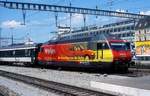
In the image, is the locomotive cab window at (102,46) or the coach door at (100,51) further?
the coach door at (100,51)

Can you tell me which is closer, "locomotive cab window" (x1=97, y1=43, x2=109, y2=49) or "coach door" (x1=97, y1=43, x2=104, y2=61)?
"locomotive cab window" (x1=97, y1=43, x2=109, y2=49)

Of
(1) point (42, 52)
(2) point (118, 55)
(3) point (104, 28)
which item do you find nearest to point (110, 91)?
(2) point (118, 55)

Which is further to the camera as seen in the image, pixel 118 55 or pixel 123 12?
pixel 123 12

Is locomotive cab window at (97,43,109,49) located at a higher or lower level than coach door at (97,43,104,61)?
higher

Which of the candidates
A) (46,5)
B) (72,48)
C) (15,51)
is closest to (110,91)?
(72,48)

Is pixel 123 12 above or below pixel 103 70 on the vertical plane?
above

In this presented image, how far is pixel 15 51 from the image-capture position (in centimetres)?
5550

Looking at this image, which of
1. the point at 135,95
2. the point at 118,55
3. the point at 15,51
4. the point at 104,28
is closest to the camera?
the point at 135,95

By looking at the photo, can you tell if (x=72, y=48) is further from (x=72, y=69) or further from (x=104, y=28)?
(x=104, y=28)

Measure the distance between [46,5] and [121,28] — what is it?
46454 mm

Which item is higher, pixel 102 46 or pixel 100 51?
pixel 102 46

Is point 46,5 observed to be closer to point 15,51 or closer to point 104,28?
point 15,51

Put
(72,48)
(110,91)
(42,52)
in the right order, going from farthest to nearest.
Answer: (42,52), (72,48), (110,91)

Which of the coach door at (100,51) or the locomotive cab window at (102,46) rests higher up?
the locomotive cab window at (102,46)
